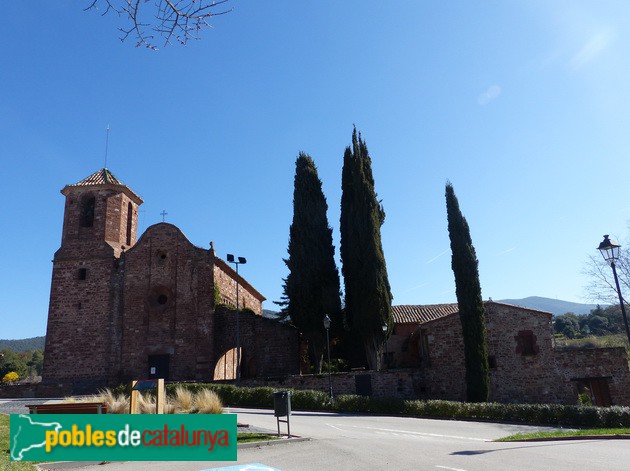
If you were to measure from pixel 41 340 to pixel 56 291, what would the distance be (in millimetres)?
121278

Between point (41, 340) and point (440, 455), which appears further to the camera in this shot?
point (41, 340)

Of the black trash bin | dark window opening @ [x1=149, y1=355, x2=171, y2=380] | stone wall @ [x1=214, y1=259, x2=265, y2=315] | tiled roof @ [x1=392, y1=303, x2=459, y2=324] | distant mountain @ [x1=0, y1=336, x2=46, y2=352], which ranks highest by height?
distant mountain @ [x1=0, y1=336, x2=46, y2=352]

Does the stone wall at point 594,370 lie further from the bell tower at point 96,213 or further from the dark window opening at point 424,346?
the bell tower at point 96,213

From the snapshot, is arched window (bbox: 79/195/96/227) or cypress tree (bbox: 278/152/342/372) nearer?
cypress tree (bbox: 278/152/342/372)

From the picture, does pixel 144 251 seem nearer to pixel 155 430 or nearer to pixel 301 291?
pixel 301 291

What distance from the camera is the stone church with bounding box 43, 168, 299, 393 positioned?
28.9 metres

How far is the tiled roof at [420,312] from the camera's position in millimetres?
34625

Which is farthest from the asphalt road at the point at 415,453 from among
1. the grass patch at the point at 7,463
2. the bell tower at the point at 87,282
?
the bell tower at the point at 87,282

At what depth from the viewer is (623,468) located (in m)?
7.68

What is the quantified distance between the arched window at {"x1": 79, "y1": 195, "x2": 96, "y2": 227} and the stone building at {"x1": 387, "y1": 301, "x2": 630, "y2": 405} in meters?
23.5

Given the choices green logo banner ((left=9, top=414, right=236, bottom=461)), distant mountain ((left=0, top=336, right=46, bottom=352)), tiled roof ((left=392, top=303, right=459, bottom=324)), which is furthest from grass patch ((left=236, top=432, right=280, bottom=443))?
distant mountain ((left=0, top=336, right=46, bottom=352))

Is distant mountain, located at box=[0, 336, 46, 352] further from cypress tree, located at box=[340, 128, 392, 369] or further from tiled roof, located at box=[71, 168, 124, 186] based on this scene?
cypress tree, located at box=[340, 128, 392, 369]

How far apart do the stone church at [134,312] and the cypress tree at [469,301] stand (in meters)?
11.2

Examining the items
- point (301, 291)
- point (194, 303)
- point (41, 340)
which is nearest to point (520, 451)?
point (301, 291)
